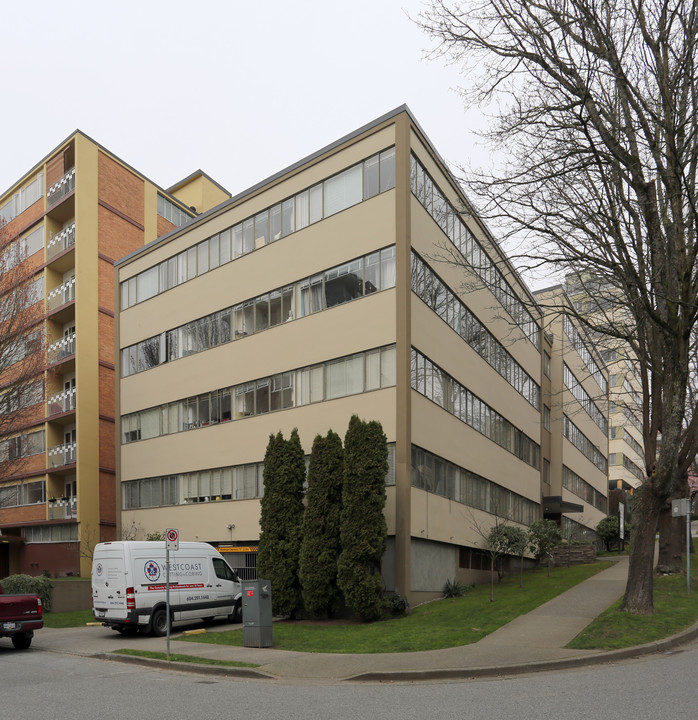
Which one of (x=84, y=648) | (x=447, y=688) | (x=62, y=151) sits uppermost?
(x=62, y=151)

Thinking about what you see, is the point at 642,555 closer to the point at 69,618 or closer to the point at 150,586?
the point at 150,586

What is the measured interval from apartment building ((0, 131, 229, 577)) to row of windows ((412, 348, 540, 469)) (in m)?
17.7

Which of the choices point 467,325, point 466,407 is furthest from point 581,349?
point 466,407

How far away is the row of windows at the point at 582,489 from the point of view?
1877 inches

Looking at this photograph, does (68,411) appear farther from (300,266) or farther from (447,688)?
(447,688)

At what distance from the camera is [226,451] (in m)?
28.5

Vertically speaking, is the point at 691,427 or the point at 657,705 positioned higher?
the point at 691,427


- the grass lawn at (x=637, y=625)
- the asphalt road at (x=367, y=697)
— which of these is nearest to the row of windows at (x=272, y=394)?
the grass lawn at (x=637, y=625)

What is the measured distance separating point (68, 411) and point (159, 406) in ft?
24.1

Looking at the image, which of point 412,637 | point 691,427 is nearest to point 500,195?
point 691,427

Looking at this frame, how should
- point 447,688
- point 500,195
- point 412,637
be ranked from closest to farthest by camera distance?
point 447,688
point 412,637
point 500,195

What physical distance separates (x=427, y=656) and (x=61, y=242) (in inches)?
1245

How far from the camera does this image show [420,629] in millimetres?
17281

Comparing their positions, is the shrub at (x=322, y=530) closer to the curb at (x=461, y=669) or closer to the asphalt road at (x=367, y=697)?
the curb at (x=461, y=669)
